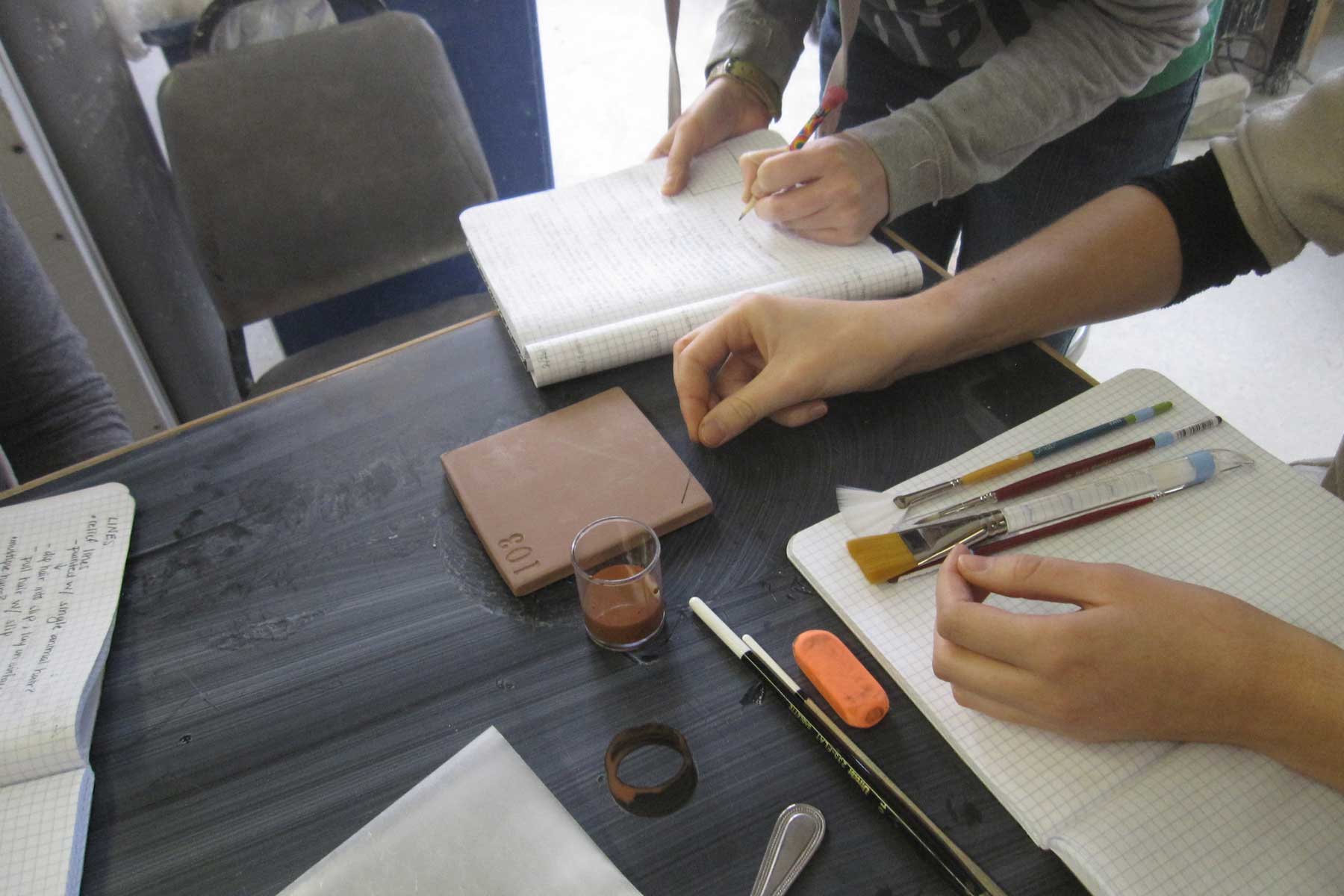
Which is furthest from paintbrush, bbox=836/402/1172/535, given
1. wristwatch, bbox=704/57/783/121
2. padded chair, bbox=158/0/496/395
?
padded chair, bbox=158/0/496/395

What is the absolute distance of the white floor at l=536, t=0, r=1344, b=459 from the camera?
187cm

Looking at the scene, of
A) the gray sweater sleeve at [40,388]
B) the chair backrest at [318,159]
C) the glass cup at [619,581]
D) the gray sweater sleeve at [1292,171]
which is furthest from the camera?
the chair backrest at [318,159]

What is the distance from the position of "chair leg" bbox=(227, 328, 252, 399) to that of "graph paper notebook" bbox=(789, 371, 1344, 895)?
1053 millimetres

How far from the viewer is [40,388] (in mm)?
1067

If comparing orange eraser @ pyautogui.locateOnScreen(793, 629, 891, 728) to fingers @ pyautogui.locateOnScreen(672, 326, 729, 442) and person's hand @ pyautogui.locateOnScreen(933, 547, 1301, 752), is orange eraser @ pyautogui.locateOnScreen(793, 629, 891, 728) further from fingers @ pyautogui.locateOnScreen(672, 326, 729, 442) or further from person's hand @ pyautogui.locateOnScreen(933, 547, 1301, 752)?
fingers @ pyautogui.locateOnScreen(672, 326, 729, 442)

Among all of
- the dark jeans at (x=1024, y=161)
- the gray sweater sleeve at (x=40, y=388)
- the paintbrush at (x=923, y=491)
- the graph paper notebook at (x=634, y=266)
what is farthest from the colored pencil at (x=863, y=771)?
the gray sweater sleeve at (x=40, y=388)

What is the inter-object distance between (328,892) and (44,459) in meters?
0.82

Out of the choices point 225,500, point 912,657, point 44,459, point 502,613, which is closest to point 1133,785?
point 912,657

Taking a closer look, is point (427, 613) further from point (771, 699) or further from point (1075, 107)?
point (1075, 107)

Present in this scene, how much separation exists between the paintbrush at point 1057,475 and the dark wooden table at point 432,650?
0.07 meters

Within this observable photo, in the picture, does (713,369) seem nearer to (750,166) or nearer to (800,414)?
(800,414)

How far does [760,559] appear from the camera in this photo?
0.66m

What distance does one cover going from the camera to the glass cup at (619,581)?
60cm

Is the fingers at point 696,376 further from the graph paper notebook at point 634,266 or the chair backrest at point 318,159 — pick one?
the chair backrest at point 318,159
